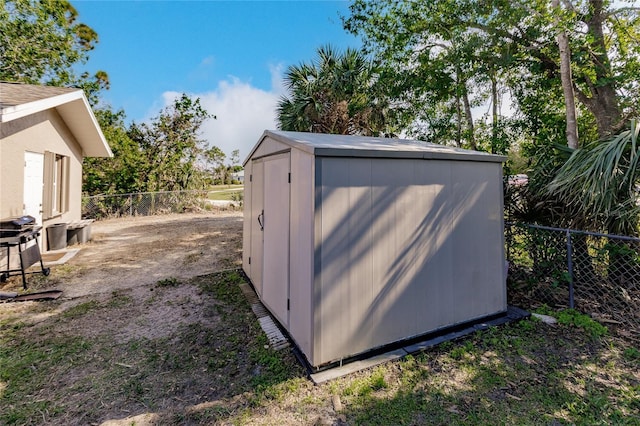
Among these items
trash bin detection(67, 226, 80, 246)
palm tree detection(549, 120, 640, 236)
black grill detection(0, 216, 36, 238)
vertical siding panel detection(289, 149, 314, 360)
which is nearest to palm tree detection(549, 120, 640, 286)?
palm tree detection(549, 120, 640, 236)

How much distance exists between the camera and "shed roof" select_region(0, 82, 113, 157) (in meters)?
4.51

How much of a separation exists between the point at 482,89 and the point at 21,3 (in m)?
15.2

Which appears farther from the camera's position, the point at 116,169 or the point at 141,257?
the point at 116,169

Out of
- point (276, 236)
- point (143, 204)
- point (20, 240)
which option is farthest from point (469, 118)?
point (143, 204)

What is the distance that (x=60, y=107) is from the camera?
22.1 feet

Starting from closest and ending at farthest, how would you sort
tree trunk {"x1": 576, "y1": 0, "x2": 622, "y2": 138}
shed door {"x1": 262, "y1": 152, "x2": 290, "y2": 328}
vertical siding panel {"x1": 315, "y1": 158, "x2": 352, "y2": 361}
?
vertical siding panel {"x1": 315, "y1": 158, "x2": 352, "y2": 361} → shed door {"x1": 262, "y1": 152, "x2": 290, "y2": 328} → tree trunk {"x1": 576, "y1": 0, "x2": 622, "y2": 138}

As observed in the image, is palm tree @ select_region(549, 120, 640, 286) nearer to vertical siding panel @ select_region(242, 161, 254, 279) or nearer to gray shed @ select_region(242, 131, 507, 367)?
gray shed @ select_region(242, 131, 507, 367)

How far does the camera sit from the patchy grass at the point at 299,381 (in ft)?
6.79

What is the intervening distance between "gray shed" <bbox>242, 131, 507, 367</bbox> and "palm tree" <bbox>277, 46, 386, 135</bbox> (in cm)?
627

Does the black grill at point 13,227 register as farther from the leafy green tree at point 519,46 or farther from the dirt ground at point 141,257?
the leafy green tree at point 519,46

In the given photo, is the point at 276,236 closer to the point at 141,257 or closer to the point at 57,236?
the point at 141,257

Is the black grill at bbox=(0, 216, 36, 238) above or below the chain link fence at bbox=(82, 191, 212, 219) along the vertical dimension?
below

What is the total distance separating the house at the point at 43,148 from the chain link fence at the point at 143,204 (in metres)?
3.55

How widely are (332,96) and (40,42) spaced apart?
11.3 m
